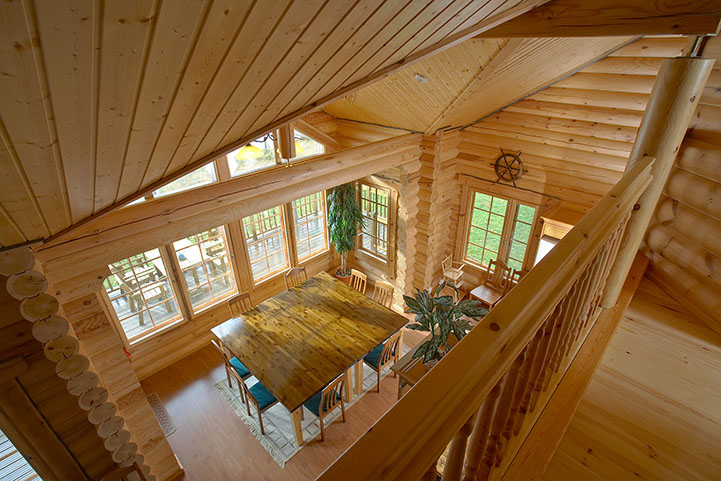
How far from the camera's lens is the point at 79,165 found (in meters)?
1.24

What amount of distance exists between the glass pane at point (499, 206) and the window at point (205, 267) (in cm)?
422

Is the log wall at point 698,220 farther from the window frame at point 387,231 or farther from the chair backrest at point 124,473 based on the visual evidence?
the chair backrest at point 124,473

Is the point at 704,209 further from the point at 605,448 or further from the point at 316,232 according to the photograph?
the point at 316,232

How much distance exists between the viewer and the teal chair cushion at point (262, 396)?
387 centimetres

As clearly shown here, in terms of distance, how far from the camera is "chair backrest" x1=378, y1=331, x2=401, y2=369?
4.18 meters

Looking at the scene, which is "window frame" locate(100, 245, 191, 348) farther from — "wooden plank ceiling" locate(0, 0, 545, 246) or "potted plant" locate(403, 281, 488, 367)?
"potted plant" locate(403, 281, 488, 367)

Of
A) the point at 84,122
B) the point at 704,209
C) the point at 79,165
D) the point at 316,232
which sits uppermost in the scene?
the point at 84,122

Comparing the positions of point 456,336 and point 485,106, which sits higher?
point 485,106

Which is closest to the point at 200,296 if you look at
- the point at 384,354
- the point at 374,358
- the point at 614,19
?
the point at 374,358

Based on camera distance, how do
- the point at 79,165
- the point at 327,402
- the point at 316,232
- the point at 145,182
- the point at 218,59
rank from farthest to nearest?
the point at 316,232 → the point at 327,402 → the point at 145,182 → the point at 79,165 → the point at 218,59

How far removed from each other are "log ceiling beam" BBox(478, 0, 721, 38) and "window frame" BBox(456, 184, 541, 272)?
3.13 m

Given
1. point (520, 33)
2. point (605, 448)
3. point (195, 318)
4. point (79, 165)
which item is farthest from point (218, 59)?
point (195, 318)

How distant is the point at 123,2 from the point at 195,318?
521 cm

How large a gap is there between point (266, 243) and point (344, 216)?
1.39 metres
